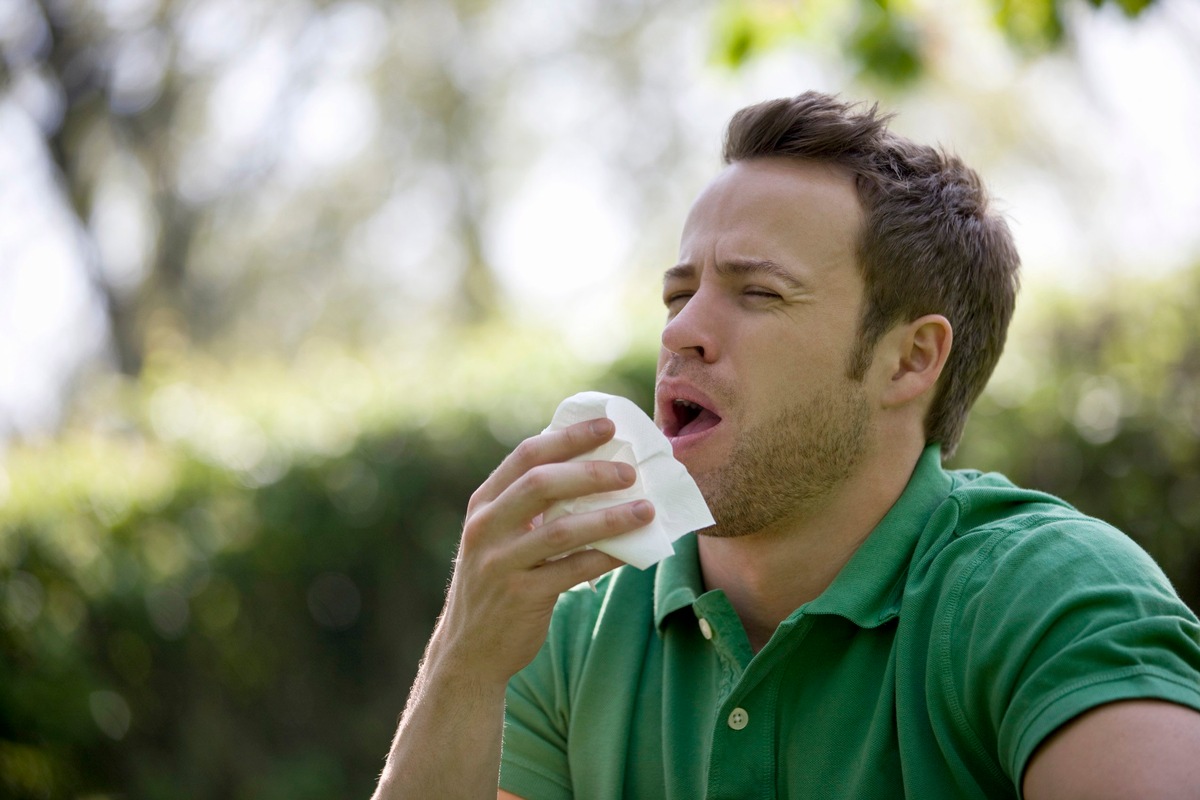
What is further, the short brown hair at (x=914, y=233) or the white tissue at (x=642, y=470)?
the short brown hair at (x=914, y=233)

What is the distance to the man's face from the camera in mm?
2455

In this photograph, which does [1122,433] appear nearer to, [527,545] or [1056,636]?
[1056,636]

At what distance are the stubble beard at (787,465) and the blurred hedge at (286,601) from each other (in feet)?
10.1

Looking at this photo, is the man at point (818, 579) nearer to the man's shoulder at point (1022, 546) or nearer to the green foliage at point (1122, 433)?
the man's shoulder at point (1022, 546)

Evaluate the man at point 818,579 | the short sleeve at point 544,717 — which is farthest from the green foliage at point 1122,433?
the short sleeve at point 544,717

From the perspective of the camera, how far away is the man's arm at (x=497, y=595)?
2105mm

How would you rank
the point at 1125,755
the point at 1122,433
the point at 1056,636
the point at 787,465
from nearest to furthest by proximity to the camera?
the point at 1125,755, the point at 1056,636, the point at 787,465, the point at 1122,433

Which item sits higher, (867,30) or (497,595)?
(867,30)

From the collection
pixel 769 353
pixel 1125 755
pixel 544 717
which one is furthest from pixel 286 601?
pixel 1125 755

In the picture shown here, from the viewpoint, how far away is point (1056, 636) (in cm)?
189

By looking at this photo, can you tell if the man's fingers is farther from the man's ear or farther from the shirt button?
the man's ear

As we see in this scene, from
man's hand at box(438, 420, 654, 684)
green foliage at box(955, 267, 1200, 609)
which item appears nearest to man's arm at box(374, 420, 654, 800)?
man's hand at box(438, 420, 654, 684)

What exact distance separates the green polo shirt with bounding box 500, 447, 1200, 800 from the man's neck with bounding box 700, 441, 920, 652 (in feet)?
0.31

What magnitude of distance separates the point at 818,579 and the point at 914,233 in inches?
32.7
